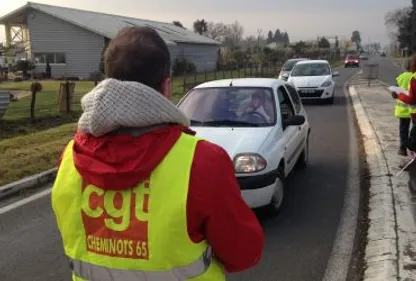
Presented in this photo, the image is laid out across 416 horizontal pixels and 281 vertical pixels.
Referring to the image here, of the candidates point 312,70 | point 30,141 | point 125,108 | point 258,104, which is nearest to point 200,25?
point 312,70

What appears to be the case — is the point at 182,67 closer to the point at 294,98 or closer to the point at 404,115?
the point at 404,115

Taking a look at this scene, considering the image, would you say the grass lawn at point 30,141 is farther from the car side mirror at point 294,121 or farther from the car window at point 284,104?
the car side mirror at point 294,121

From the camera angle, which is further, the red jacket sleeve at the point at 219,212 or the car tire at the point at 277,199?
the car tire at the point at 277,199

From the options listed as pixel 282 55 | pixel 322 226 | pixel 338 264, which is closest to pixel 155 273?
pixel 338 264

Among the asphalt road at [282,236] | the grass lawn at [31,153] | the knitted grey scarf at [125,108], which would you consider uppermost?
the knitted grey scarf at [125,108]

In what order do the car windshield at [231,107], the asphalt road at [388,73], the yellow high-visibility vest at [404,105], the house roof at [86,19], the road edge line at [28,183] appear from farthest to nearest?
the house roof at [86,19], the asphalt road at [388,73], the yellow high-visibility vest at [404,105], the road edge line at [28,183], the car windshield at [231,107]

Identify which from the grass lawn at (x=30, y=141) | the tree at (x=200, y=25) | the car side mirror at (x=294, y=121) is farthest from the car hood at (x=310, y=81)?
the tree at (x=200, y=25)

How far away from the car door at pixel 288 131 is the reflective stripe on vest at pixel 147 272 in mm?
5067

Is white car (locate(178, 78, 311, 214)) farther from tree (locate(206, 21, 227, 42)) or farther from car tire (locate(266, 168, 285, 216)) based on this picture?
tree (locate(206, 21, 227, 42))

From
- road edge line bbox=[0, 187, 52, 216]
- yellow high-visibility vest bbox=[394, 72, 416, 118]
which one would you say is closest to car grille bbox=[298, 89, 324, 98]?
yellow high-visibility vest bbox=[394, 72, 416, 118]

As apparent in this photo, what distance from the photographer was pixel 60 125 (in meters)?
14.6

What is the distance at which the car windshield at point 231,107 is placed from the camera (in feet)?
22.9

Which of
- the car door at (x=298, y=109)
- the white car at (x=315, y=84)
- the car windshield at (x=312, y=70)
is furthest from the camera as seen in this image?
the car windshield at (x=312, y=70)

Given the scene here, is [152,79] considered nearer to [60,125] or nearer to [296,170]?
[296,170]
